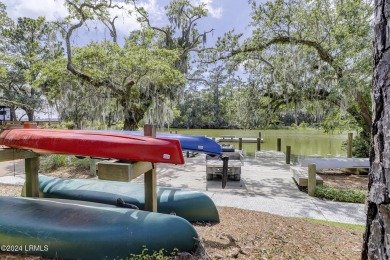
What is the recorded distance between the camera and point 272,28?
33.4 feet

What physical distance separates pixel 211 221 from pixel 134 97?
31.5ft

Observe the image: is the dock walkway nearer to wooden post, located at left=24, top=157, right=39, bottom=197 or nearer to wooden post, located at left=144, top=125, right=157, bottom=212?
wooden post, located at left=144, top=125, right=157, bottom=212

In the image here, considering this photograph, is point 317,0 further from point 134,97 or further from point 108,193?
point 108,193

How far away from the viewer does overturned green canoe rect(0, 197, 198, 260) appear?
2600mm

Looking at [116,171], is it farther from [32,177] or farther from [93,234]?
[32,177]

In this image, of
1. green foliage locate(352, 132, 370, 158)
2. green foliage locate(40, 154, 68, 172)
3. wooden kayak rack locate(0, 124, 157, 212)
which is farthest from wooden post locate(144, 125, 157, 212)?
green foliage locate(352, 132, 370, 158)

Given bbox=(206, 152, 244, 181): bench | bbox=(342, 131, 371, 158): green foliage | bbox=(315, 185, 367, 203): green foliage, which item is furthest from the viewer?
bbox=(342, 131, 371, 158): green foliage

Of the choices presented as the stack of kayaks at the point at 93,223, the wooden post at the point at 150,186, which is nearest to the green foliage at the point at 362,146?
the wooden post at the point at 150,186

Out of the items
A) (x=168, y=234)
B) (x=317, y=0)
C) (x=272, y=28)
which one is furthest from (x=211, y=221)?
(x=317, y=0)

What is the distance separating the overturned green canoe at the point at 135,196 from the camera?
392cm

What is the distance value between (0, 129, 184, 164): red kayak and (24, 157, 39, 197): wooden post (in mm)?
808

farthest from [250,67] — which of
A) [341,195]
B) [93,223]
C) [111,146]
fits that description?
[93,223]

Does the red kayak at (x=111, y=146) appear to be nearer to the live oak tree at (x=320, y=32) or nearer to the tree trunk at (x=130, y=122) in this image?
the live oak tree at (x=320, y=32)

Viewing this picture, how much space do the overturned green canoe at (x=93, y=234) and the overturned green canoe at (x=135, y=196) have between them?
3.35 feet
